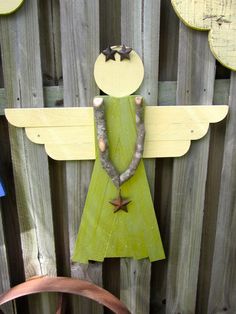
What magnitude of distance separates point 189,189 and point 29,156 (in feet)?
2.03

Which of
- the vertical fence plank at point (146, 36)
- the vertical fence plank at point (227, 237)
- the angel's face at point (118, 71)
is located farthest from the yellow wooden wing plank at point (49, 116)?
the vertical fence plank at point (227, 237)

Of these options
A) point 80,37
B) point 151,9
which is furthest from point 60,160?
point 151,9

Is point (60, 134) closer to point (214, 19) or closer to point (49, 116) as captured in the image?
point (49, 116)

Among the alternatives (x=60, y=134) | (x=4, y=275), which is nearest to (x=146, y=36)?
(x=60, y=134)

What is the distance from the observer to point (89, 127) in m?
1.09

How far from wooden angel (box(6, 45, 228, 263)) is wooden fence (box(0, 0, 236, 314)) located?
0.05 metres

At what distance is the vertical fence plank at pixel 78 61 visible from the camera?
3.31 feet

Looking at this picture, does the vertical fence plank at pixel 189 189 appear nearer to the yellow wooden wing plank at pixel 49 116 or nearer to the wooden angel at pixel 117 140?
the wooden angel at pixel 117 140

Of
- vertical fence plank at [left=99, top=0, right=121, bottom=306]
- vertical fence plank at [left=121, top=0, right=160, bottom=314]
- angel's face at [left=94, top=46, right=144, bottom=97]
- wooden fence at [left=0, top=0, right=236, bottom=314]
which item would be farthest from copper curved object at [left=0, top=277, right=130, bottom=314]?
vertical fence plank at [left=99, top=0, right=121, bottom=306]

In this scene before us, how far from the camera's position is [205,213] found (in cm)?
132

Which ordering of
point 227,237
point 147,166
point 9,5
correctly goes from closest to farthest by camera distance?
point 9,5
point 147,166
point 227,237

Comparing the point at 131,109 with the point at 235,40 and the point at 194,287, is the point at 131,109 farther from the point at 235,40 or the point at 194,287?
the point at 194,287

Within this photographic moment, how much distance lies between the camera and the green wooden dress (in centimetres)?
108

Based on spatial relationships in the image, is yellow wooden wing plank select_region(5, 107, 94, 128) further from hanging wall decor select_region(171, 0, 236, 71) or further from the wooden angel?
hanging wall decor select_region(171, 0, 236, 71)
